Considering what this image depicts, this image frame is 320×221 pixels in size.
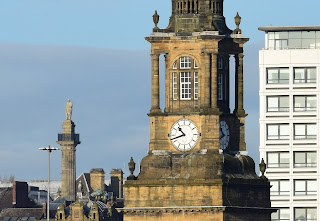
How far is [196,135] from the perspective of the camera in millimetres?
130125

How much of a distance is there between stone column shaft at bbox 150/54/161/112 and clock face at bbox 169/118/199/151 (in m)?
1.82

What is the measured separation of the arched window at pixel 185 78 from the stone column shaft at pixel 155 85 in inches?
50.1

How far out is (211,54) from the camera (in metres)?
130

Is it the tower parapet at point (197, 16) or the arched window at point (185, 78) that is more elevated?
the tower parapet at point (197, 16)

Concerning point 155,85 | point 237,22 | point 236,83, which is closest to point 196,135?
point 155,85

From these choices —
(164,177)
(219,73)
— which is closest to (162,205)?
(164,177)

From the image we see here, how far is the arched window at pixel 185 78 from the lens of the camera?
130m

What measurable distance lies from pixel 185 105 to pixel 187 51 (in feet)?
12.4

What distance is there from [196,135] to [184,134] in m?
1.03

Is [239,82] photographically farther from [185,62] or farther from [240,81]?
[185,62]

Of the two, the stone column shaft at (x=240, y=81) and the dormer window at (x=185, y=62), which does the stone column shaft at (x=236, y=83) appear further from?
the dormer window at (x=185, y=62)

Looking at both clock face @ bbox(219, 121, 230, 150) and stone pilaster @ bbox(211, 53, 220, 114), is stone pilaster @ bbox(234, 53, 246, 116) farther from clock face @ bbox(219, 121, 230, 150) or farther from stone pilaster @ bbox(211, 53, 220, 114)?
stone pilaster @ bbox(211, 53, 220, 114)

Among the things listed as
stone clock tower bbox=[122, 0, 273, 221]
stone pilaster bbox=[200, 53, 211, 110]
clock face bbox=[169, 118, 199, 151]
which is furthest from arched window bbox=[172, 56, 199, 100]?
clock face bbox=[169, 118, 199, 151]

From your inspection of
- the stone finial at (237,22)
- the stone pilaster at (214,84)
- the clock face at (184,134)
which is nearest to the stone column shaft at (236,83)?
the stone finial at (237,22)
